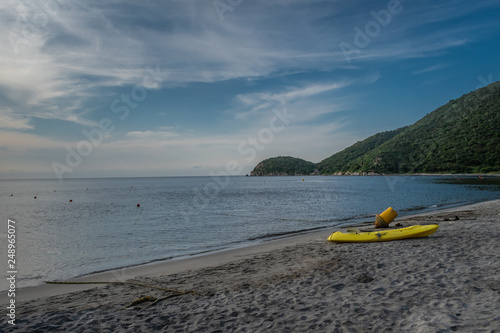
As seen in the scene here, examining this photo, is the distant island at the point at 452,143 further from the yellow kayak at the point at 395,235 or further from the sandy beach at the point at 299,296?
the sandy beach at the point at 299,296

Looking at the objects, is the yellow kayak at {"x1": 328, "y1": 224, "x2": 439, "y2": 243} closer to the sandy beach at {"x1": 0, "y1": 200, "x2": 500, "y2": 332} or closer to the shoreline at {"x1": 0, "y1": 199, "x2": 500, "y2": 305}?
the sandy beach at {"x1": 0, "y1": 200, "x2": 500, "y2": 332}

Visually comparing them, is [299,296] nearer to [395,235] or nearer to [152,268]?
[152,268]

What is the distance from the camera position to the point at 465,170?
319 feet

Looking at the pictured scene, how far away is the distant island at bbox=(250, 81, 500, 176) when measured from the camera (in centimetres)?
9525

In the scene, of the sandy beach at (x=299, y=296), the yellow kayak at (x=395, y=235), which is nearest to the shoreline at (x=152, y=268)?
the sandy beach at (x=299, y=296)

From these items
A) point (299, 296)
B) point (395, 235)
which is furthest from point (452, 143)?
point (299, 296)

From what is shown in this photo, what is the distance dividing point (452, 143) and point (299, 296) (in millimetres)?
122261

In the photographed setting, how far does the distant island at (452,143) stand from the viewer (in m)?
95.2

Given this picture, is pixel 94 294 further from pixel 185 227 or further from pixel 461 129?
pixel 461 129

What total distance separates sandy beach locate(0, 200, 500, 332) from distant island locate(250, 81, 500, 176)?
11019 centimetres

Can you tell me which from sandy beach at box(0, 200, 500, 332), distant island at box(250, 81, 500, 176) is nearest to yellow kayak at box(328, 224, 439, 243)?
sandy beach at box(0, 200, 500, 332)

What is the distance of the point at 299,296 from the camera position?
6117 mm

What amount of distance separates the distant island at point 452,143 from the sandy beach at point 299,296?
110192mm

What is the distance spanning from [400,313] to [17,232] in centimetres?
2433
